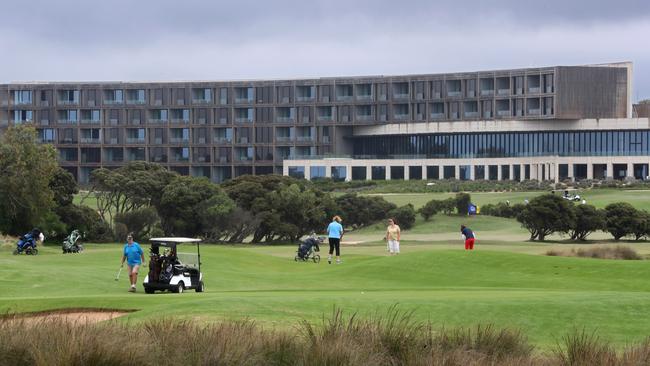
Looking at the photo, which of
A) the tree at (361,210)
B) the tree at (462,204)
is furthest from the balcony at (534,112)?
the tree at (361,210)

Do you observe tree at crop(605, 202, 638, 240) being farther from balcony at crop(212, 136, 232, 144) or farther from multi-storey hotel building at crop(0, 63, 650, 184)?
balcony at crop(212, 136, 232, 144)

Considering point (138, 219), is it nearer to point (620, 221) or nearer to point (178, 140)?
point (620, 221)

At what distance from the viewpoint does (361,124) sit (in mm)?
148125

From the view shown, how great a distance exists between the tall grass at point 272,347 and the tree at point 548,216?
54237 millimetres

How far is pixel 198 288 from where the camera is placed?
3136 cm

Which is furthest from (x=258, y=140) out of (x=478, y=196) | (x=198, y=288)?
(x=198, y=288)

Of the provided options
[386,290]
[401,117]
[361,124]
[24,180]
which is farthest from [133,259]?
[401,117]

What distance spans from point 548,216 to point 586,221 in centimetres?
229

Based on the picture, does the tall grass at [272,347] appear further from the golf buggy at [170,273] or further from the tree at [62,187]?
the tree at [62,187]

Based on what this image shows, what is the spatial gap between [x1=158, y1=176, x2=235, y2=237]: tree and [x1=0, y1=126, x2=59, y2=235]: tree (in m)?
10.7

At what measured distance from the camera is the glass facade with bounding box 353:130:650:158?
138750 mm

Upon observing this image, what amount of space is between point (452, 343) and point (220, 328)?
10.7ft

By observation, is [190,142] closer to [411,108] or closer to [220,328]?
[411,108]

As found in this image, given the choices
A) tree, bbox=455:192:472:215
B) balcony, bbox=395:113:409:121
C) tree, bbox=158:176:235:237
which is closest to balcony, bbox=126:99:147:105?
balcony, bbox=395:113:409:121
